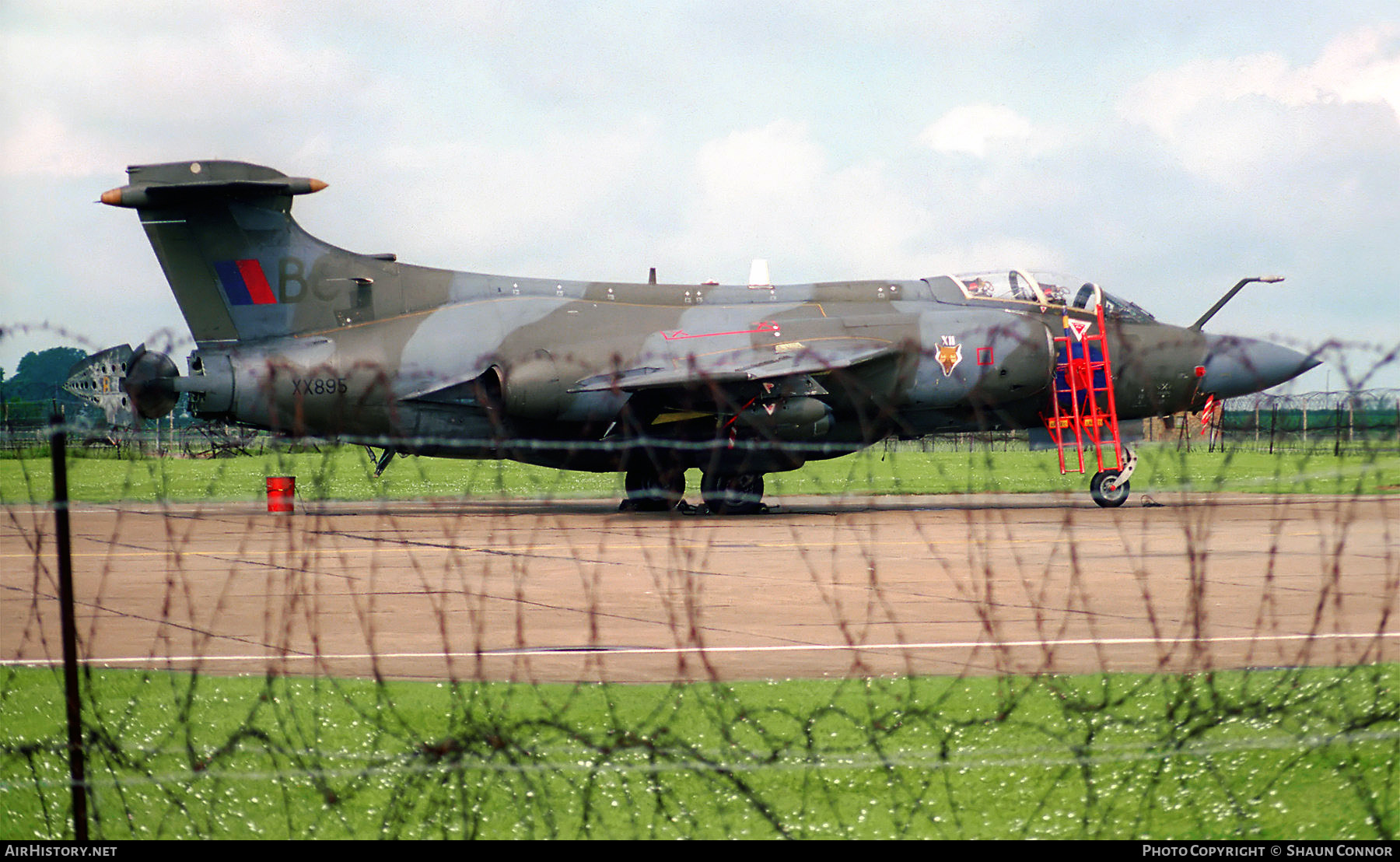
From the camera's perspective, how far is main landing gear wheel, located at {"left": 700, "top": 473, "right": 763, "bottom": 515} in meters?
21.2

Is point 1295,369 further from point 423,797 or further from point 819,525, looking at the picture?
point 423,797

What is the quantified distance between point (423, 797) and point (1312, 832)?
12.9ft

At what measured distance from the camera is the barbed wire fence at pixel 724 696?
5.79 meters

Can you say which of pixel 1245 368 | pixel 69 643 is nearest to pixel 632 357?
pixel 1245 368

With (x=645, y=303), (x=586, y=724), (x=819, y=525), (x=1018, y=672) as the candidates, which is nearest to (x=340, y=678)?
(x=586, y=724)

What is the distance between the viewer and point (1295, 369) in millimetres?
22297

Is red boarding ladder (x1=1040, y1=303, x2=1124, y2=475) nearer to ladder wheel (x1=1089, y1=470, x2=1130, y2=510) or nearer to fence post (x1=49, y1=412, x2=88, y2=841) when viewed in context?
ladder wheel (x1=1089, y1=470, x2=1130, y2=510)

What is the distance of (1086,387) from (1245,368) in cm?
298

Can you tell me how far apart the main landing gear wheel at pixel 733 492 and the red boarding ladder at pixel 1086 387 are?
5033mm

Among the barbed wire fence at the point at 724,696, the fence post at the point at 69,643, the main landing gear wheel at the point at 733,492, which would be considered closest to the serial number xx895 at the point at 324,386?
the barbed wire fence at the point at 724,696

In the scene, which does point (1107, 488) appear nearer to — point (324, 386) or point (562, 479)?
point (324, 386)

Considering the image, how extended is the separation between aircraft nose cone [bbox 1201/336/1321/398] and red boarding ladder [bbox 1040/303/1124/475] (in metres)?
1.79

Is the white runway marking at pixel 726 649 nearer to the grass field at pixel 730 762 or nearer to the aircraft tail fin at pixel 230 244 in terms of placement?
the grass field at pixel 730 762

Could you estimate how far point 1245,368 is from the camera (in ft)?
72.1
